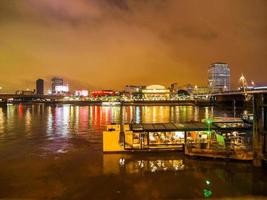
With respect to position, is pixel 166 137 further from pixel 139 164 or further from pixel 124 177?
pixel 124 177

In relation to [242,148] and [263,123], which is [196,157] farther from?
[263,123]

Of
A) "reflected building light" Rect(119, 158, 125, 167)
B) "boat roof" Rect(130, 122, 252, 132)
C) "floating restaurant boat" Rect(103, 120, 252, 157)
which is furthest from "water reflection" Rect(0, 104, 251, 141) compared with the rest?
"reflected building light" Rect(119, 158, 125, 167)

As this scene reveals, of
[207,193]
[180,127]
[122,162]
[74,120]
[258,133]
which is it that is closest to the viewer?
[207,193]

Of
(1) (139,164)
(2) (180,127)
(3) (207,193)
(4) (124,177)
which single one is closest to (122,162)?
(1) (139,164)

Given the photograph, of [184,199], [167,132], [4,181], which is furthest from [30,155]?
[184,199]

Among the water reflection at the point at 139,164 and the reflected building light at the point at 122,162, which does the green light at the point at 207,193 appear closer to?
the water reflection at the point at 139,164

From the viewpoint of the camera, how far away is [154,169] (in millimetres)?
27688

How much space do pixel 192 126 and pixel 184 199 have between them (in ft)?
53.0

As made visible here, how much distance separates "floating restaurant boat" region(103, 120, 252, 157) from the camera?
109ft

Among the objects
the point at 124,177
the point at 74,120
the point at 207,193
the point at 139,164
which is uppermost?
the point at 74,120

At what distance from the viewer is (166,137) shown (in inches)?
1391

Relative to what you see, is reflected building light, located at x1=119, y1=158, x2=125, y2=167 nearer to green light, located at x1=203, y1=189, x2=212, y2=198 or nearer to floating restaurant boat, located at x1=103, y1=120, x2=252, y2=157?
floating restaurant boat, located at x1=103, y1=120, x2=252, y2=157

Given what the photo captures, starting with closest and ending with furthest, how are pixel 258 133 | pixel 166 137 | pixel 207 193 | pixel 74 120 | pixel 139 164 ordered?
pixel 207 193 → pixel 258 133 → pixel 139 164 → pixel 166 137 → pixel 74 120

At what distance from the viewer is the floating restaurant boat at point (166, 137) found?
33.4 m
